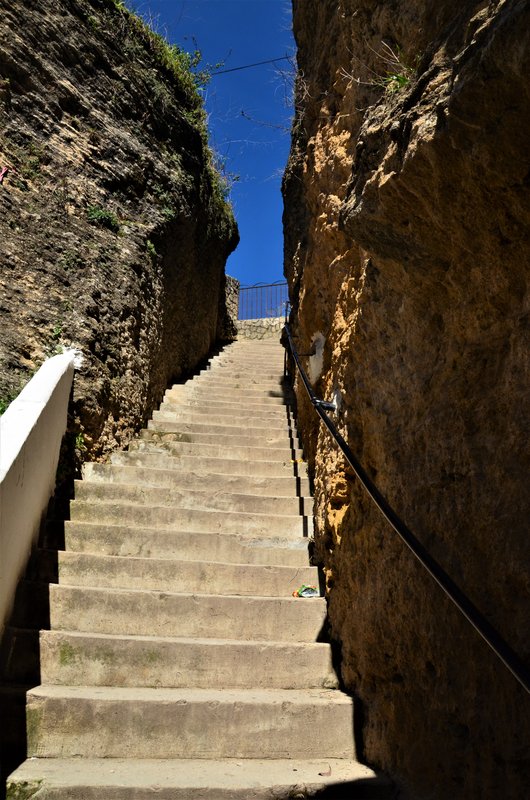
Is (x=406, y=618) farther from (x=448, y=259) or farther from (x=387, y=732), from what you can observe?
(x=448, y=259)

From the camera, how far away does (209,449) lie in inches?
202

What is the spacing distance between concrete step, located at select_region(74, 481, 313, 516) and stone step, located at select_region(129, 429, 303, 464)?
61 centimetres

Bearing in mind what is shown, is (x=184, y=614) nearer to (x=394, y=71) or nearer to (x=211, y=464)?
(x=211, y=464)

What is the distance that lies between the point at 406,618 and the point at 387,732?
0.55 m

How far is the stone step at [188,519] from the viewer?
391 centimetres

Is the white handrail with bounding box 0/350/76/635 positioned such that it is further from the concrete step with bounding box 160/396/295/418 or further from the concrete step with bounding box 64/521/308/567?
the concrete step with bounding box 160/396/295/418

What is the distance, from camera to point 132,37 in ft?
20.5

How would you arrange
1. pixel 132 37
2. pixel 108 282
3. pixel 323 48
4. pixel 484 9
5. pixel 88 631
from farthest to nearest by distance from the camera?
1. pixel 132 37
2. pixel 108 282
3. pixel 323 48
4. pixel 88 631
5. pixel 484 9

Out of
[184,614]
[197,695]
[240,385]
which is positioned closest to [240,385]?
[240,385]

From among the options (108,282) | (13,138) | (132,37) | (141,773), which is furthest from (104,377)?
(132,37)

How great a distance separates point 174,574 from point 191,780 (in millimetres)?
1294

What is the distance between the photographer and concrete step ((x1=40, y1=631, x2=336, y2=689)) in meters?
2.82

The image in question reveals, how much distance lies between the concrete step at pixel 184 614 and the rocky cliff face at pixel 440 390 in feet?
0.92

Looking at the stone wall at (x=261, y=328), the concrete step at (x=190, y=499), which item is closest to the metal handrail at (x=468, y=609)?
the concrete step at (x=190, y=499)
